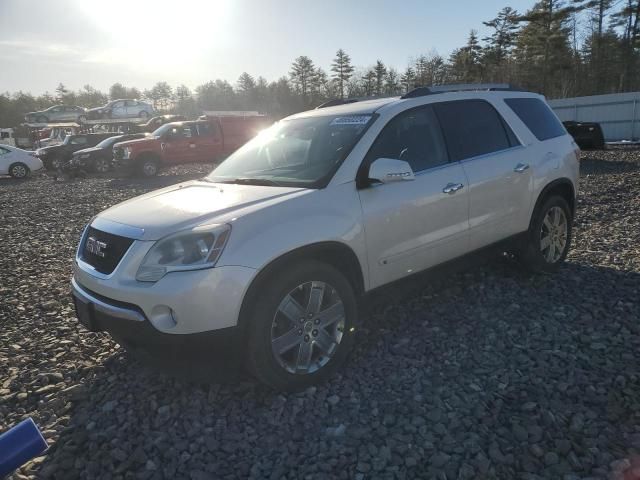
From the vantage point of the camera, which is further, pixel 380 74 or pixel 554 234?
pixel 380 74

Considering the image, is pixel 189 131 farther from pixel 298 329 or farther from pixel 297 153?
pixel 298 329

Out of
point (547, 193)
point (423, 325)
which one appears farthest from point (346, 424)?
point (547, 193)

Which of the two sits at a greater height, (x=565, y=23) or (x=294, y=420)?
(x=565, y=23)

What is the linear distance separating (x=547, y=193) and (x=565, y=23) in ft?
141

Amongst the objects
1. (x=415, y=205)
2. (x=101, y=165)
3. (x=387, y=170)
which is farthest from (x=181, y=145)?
(x=387, y=170)

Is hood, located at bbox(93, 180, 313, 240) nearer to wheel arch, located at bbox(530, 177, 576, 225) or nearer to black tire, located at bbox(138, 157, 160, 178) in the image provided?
wheel arch, located at bbox(530, 177, 576, 225)

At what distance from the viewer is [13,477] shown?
101 inches

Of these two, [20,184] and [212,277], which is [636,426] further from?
[20,184]

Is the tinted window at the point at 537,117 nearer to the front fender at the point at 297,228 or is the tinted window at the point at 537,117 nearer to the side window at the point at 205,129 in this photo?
the front fender at the point at 297,228

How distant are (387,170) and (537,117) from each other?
255cm

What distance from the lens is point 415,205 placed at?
140 inches

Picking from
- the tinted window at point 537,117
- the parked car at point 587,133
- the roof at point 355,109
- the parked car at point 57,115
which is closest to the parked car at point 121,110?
the parked car at point 57,115

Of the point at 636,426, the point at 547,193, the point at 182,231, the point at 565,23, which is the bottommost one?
the point at 636,426

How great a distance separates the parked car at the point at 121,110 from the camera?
44.3 meters
